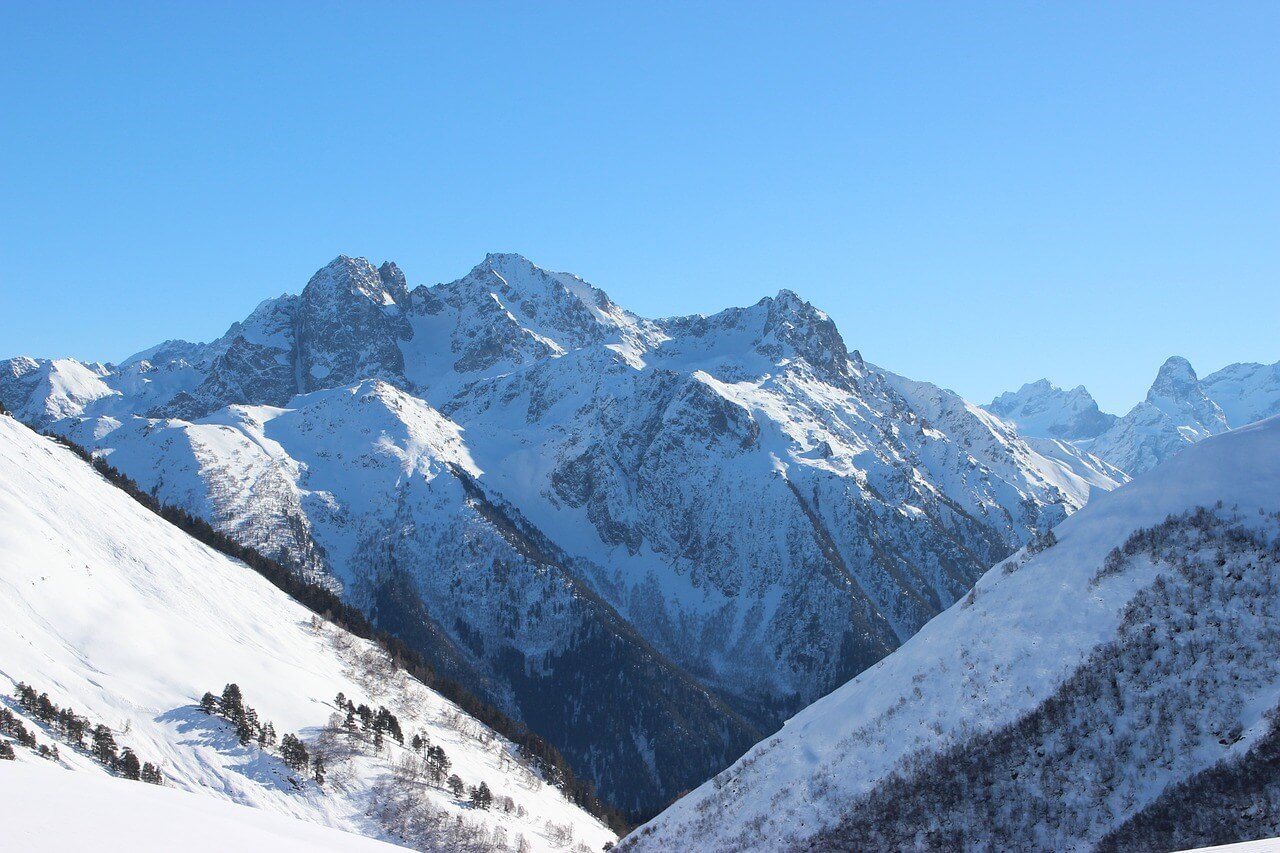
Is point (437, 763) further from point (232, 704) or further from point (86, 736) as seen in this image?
point (86, 736)

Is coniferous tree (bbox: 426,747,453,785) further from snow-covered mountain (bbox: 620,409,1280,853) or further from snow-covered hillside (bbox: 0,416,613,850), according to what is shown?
snow-covered mountain (bbox: 620,409,1280,853)

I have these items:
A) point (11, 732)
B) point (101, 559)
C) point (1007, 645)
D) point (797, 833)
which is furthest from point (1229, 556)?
point (101, 559)

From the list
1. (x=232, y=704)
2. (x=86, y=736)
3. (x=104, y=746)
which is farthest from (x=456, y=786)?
(x=86, y=736)

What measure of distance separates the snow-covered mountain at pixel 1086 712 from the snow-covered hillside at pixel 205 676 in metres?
41.7

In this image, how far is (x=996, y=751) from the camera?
50156 mm

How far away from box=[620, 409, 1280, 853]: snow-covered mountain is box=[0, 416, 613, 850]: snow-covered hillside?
41703 mm

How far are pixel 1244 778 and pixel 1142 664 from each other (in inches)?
373

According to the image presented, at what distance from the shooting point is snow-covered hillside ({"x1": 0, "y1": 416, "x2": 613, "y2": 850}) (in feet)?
282

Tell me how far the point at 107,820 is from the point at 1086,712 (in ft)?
159

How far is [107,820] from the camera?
24797 mm

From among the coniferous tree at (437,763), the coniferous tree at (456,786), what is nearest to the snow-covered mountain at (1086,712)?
the coniferous tree at (456,786)

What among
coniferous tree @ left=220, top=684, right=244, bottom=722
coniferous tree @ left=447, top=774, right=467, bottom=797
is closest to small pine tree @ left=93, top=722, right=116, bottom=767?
coniferous tree @ left=220, top=684, right=244, bottom=722

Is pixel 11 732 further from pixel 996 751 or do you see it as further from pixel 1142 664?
pixel 1142 664

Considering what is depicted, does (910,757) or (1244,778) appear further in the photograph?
(910,757)
